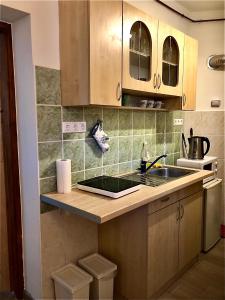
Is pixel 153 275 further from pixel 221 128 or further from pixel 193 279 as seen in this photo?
pixel 221 128

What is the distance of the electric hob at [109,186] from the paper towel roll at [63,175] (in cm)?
12

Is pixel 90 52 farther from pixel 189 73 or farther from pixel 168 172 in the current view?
pixel 168 172

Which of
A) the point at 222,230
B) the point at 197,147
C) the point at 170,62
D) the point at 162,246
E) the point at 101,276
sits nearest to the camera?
the point at 101,276

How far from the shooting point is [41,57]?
5.02 ft

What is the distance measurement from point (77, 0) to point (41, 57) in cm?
40

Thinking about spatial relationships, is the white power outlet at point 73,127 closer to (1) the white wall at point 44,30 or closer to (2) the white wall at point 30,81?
(2) the white wall at point 30,81

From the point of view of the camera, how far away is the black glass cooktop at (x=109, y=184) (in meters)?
1.62

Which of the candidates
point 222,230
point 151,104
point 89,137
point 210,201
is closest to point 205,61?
point 151,104

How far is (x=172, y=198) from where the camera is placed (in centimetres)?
190

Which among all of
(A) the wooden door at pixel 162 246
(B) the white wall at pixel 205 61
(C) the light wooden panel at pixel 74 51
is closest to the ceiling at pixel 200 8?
(B) the white wall at pixel 205 61

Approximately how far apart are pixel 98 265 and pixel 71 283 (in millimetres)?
270

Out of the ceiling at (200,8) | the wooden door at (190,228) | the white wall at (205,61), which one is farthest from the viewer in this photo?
the white wall at (205,61)

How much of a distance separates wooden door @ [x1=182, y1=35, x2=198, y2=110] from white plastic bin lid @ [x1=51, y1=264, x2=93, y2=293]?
1.65m

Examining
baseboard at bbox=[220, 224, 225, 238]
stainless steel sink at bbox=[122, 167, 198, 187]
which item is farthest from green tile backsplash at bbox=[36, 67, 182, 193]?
baseboard at bbox=[220, 224, 225, 238]
